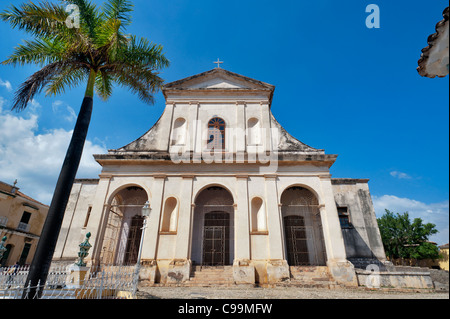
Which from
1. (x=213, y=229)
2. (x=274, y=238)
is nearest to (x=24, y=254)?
(x=213, y=229)

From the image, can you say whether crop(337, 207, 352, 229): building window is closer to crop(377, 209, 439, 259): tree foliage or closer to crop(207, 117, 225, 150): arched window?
crop(207, 117, 225, 150): arched window

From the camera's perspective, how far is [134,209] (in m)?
13.6

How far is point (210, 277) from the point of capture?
1021 cm

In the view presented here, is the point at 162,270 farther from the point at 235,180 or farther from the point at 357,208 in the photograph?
the point at 357,208

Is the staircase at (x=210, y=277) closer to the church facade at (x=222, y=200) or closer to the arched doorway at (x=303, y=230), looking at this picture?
the church facade at (x=222, y=200)

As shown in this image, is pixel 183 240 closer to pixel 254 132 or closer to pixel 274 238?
pixel 274 238

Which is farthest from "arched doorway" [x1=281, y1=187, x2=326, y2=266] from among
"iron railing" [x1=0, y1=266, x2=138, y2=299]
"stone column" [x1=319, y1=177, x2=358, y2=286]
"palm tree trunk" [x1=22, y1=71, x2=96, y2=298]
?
"palm tree trunk" [x1=22, y1=71, x2=96, y2=298]

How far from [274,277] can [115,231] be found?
854 cm

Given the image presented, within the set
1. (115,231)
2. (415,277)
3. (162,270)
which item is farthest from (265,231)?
(115,231)

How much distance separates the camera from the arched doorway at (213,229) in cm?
1220

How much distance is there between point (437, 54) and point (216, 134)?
461 inches

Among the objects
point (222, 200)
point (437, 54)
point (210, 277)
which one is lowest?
point (210, 277)

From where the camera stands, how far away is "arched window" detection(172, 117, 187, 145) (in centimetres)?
1340
